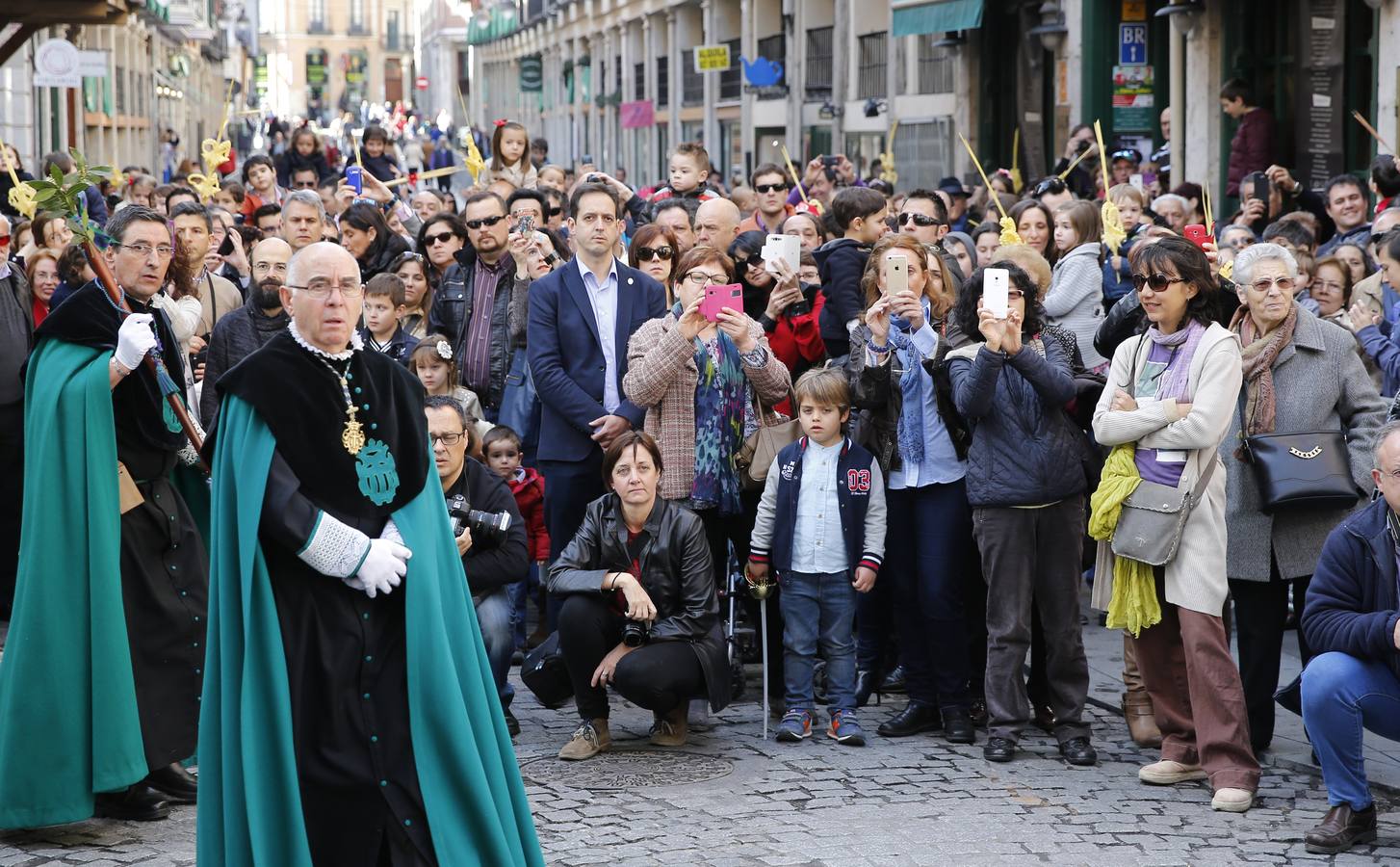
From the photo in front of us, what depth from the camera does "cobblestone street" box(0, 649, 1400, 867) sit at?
605 centimetres

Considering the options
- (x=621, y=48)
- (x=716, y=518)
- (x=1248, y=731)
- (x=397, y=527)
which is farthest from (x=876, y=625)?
(x=621, y=48)

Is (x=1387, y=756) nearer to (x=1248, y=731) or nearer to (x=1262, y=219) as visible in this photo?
(x=1248, y=731)

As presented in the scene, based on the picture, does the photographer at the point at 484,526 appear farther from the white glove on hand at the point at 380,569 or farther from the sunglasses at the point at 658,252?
the white glove on hand at the point at 380,569

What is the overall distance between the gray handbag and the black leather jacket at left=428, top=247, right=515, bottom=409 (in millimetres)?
3533

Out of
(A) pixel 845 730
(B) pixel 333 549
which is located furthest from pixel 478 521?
(B) pixel 333 549

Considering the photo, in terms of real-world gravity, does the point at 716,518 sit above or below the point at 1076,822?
above

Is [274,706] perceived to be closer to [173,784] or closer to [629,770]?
[173,784]

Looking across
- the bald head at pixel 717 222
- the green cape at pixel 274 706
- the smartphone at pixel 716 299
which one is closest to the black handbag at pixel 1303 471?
the smartphone at pixel 716 299

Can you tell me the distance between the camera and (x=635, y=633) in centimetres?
729

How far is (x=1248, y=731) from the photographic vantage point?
6984 millimetres

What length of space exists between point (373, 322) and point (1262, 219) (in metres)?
6.45

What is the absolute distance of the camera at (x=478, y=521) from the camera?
24.3 ft

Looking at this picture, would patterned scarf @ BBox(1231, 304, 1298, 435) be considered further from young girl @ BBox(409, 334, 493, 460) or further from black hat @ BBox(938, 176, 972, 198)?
black hat @ BBox(938, 176, 972, 198)

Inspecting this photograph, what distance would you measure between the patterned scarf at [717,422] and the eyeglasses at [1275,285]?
6.68ft
